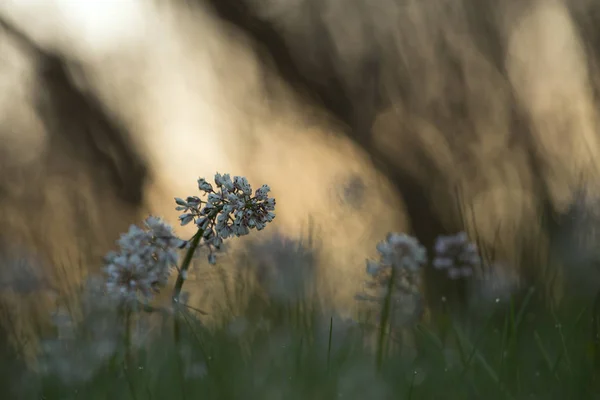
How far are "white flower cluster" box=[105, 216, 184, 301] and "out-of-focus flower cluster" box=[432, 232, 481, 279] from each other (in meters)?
0.98

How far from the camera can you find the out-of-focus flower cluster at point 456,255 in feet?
7.71

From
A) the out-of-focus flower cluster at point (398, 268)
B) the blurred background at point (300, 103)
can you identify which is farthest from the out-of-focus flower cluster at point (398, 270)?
the blurred background at point (300, 103)

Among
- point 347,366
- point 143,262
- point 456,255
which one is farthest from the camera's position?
point 456,255

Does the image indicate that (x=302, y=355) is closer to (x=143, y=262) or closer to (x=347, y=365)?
(x=347, y=365)

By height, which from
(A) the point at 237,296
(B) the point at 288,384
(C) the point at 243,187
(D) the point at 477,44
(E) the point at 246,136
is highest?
(D) the point at 477,44

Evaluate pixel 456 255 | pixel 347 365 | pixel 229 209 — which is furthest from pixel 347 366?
pixel 456 255

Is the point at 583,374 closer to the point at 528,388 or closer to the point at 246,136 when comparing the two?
the point at 528,388

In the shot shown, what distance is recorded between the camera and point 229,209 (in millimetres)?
1667

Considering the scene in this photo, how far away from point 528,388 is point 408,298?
512 mm

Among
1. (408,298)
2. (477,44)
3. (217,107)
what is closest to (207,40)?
(217,107)

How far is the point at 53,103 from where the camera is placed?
7379mm

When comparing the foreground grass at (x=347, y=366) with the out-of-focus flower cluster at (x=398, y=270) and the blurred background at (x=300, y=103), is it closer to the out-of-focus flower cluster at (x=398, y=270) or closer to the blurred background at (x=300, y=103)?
the out-of-focus flower cluster at (x=398, y=270)

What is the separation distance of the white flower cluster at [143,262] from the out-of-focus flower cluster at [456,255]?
983 mm

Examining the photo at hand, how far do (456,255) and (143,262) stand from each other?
45.5 inches
